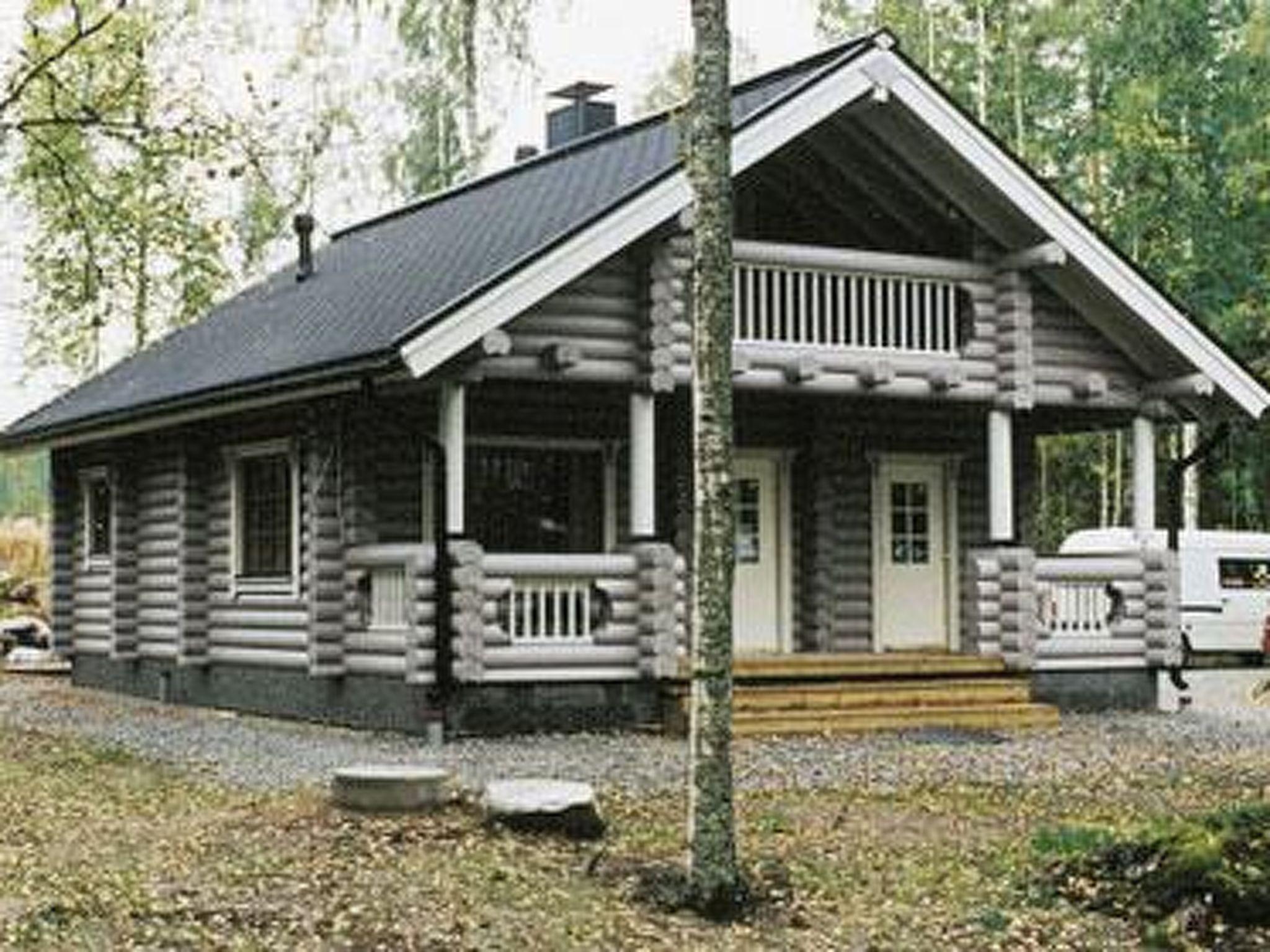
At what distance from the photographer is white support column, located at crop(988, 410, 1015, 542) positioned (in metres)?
18.8

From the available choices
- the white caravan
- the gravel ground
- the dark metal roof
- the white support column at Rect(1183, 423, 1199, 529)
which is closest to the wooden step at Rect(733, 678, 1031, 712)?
the gravel ground

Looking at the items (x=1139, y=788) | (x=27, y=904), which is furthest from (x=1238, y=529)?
(x=27, y=904)

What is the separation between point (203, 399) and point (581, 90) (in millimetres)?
6674

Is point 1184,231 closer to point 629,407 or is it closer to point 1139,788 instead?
point 629,407

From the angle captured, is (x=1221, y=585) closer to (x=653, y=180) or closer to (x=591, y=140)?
(x=591, y=140)

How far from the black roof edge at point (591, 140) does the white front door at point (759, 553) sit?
144 inches

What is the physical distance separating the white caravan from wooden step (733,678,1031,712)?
40.3ft

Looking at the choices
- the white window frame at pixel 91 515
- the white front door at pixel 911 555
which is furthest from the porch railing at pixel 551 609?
the white window frame at pixel 91 515

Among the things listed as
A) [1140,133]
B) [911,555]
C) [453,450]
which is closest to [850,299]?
[911,555]

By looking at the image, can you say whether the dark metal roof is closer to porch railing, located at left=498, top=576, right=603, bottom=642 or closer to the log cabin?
the log cabin

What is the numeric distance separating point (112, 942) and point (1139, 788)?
7.95m

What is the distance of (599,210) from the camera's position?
16.2 metres

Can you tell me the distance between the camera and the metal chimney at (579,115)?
2306cm

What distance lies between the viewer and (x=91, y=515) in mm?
24219
